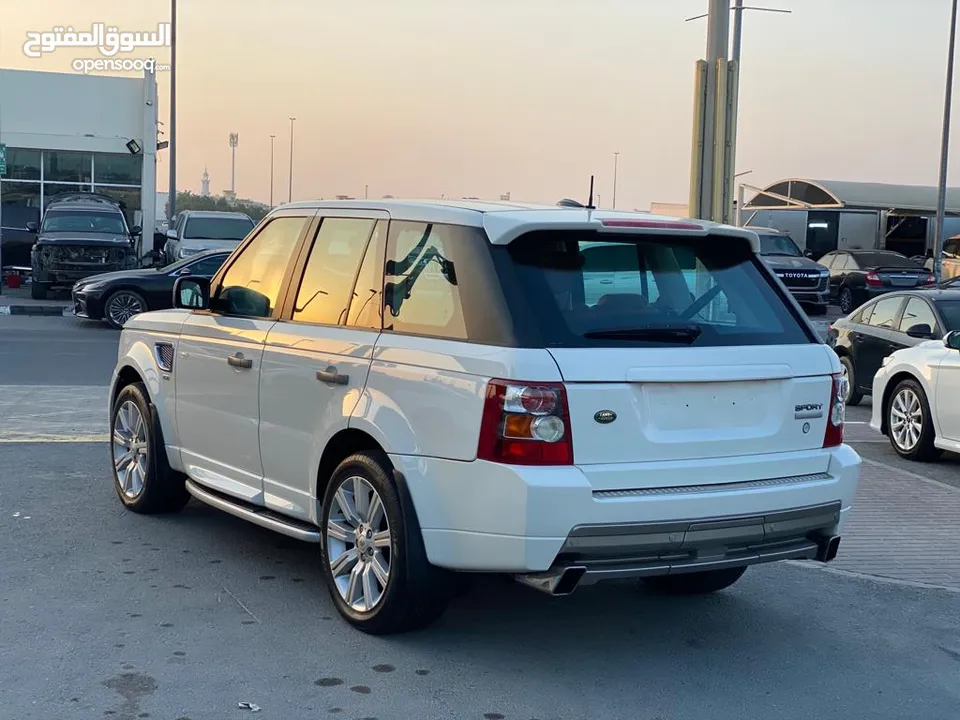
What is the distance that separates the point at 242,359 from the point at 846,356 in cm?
894

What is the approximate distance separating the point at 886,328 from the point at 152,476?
838 centimetres

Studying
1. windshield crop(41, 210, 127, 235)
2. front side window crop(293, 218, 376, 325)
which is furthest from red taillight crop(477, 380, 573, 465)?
windshield crop(41, 210, 127, 235)

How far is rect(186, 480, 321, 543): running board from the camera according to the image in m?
5.54

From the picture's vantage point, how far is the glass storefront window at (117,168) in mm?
33906

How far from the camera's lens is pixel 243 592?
5719 mm

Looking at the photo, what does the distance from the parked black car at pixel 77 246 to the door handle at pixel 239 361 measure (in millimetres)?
18602

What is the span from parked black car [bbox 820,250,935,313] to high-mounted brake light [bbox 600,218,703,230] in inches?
880

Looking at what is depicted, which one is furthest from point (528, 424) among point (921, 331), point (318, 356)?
point (921, 331)

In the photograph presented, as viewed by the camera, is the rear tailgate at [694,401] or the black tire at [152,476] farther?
the black tire at [152,476]

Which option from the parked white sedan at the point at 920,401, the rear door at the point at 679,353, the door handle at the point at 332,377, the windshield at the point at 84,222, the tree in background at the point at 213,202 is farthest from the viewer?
the tree in background at the point at 213,202

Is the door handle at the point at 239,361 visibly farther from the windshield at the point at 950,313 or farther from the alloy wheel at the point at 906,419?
the windshield at the point at 950,313

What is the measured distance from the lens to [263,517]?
582 centimetres

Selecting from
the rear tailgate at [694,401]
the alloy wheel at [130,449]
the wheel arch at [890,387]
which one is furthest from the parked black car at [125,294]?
the rear tailgate at [694,401]

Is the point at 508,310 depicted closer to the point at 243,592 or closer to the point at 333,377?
the point at 333,377
